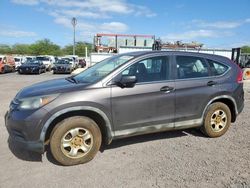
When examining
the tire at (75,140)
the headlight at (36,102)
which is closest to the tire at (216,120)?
the tire at (75,140)

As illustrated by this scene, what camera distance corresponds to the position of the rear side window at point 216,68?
5.20 m

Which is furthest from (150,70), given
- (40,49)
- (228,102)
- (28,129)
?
(40,49)

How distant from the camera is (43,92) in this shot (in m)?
4.02

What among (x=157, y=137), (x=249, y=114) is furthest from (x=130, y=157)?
(x=249, y=114)

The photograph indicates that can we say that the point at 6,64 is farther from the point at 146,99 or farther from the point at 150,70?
the point at 146,99

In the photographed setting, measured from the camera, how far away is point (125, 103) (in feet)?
14.1

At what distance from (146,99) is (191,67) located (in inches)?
48.1

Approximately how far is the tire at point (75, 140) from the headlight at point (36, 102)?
0.38 metres

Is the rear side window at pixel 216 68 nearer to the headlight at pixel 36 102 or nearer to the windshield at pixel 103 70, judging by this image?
the windshield at pixel 103 70

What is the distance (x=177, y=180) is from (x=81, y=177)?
4.32 ft

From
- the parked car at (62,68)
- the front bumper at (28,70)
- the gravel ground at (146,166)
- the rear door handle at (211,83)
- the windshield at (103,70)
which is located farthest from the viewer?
the parked car at (62,68)

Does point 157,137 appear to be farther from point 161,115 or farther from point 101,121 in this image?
point 101,121

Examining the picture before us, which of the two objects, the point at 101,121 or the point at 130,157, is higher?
the point at 101,121

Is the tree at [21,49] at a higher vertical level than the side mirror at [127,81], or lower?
higher
